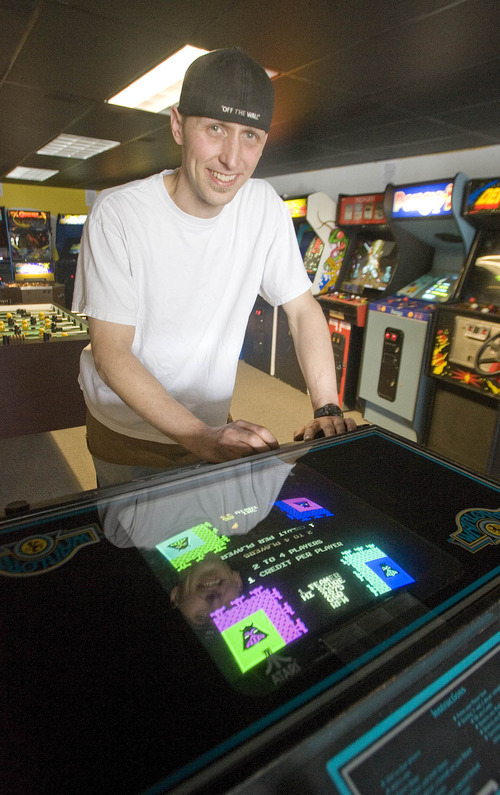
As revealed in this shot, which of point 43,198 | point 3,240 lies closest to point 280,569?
point 3,240

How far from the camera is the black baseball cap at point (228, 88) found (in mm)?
1070

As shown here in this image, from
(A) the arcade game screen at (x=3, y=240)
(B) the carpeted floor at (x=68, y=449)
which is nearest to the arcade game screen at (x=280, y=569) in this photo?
(B) the carpeted floor at (x=68, y=449)

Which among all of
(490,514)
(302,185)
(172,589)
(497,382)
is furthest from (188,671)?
(302,185)

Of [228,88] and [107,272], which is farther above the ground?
[228,88]

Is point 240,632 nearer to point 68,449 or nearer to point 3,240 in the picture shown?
point 68,449

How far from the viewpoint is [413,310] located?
12.1 ft

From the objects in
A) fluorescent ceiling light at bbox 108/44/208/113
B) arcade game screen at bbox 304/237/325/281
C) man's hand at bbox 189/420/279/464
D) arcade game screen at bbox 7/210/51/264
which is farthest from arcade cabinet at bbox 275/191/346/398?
arcade game screen at bbox 7/210/51/264

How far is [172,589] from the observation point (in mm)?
575

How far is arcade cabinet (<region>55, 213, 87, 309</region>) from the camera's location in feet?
31.6

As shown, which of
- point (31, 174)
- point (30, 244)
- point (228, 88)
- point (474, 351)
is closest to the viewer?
point (228, 88)

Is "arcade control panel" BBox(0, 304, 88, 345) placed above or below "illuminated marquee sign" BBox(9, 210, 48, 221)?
below

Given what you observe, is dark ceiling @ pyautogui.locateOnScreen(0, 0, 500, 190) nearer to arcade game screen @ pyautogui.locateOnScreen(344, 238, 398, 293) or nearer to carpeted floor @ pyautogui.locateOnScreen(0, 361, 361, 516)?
arcade game screen @ pyautogui.locateOnScreen(344, 238, 398, 293)

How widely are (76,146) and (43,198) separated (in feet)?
17.3

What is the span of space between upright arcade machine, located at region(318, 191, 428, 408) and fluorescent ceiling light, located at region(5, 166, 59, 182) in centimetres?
588
